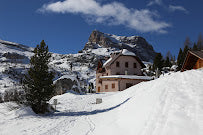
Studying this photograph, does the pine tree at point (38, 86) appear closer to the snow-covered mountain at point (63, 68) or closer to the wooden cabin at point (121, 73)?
the snow-covered mountain at point (63, 68)

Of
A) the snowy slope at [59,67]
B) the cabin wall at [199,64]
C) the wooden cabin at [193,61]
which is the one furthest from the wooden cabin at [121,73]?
the snowy slope at [59,67]

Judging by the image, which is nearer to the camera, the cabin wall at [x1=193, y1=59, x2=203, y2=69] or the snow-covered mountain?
the cabin wall at [x1=193, y1=59, x2=203, y2=69]

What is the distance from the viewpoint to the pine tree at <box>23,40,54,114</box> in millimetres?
14031

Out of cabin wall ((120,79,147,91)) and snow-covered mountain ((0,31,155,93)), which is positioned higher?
snow-covered mountain ((0,31,155,93))

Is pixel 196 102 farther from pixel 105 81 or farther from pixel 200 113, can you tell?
pixel 105 81

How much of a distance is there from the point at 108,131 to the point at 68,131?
6.63ft

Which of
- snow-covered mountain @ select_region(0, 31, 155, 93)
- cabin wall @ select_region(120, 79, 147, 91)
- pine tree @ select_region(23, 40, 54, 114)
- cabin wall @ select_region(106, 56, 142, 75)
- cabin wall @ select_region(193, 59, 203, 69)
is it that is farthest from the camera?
snow-covered mountain @ select_region(0, 31, 155, 93)

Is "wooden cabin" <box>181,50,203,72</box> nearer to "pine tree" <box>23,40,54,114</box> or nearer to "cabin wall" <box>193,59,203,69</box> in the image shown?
"cabin wall" <box>193,59,203,69</box>

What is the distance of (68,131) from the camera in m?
8.12

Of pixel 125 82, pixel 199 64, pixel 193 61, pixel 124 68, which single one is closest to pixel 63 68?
pixel 124 68

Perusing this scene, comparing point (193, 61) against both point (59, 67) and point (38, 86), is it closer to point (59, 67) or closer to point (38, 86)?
point (38, 86)

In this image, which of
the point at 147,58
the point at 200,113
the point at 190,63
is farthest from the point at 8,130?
the point at 147,58

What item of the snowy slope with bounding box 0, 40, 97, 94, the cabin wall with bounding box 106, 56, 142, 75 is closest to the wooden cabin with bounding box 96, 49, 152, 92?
the cabin wall with bounding box 106, 56, 142, 75

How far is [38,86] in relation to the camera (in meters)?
14.1
